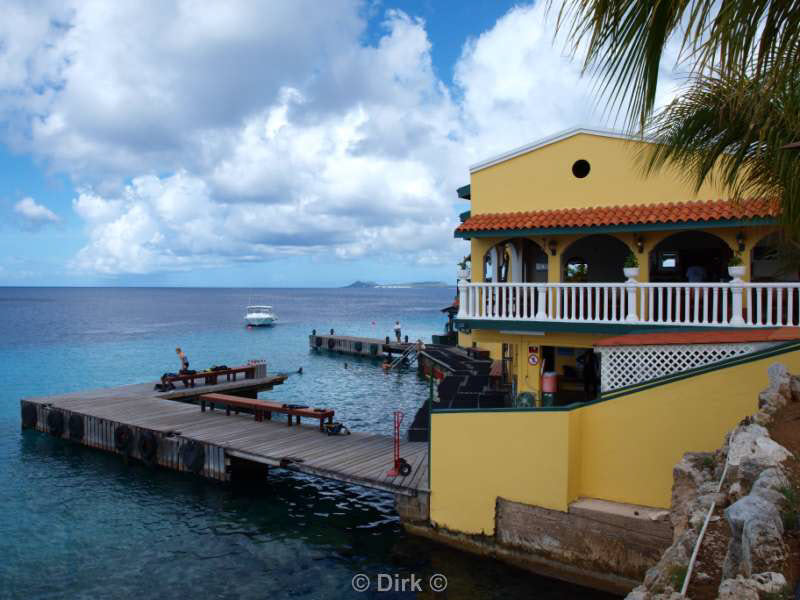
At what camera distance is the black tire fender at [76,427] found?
2108cm

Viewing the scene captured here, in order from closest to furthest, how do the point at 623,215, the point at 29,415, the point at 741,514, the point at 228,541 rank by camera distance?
the point at 741,514
the point at 228,541
the point at 623,215
the point at 29,415

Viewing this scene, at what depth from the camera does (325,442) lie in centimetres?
1658

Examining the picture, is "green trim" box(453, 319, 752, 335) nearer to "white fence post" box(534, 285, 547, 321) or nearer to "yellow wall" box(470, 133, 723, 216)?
"white fence post" box(534, 285, 547, 321)

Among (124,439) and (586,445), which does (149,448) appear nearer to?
(124,439)

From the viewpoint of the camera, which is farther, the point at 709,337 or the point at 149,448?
the point at 149,448

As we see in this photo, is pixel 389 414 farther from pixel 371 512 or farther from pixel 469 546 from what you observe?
pixel 469 546

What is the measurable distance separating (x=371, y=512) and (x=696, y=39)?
1431cm

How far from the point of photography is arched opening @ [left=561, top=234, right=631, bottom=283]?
52.7 feet

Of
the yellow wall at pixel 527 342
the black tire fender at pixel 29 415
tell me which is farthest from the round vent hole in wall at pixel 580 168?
the black tire fender at pixel 29 415

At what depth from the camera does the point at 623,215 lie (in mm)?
13570

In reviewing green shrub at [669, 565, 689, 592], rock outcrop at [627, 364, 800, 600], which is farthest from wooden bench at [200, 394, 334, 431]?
green shrub at [669, 565, 689, 592]

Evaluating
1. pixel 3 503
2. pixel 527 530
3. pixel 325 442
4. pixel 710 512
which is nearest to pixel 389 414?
pixel 325 442

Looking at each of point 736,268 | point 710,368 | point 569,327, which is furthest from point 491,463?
point 736,268

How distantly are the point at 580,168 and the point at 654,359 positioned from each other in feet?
19.0
